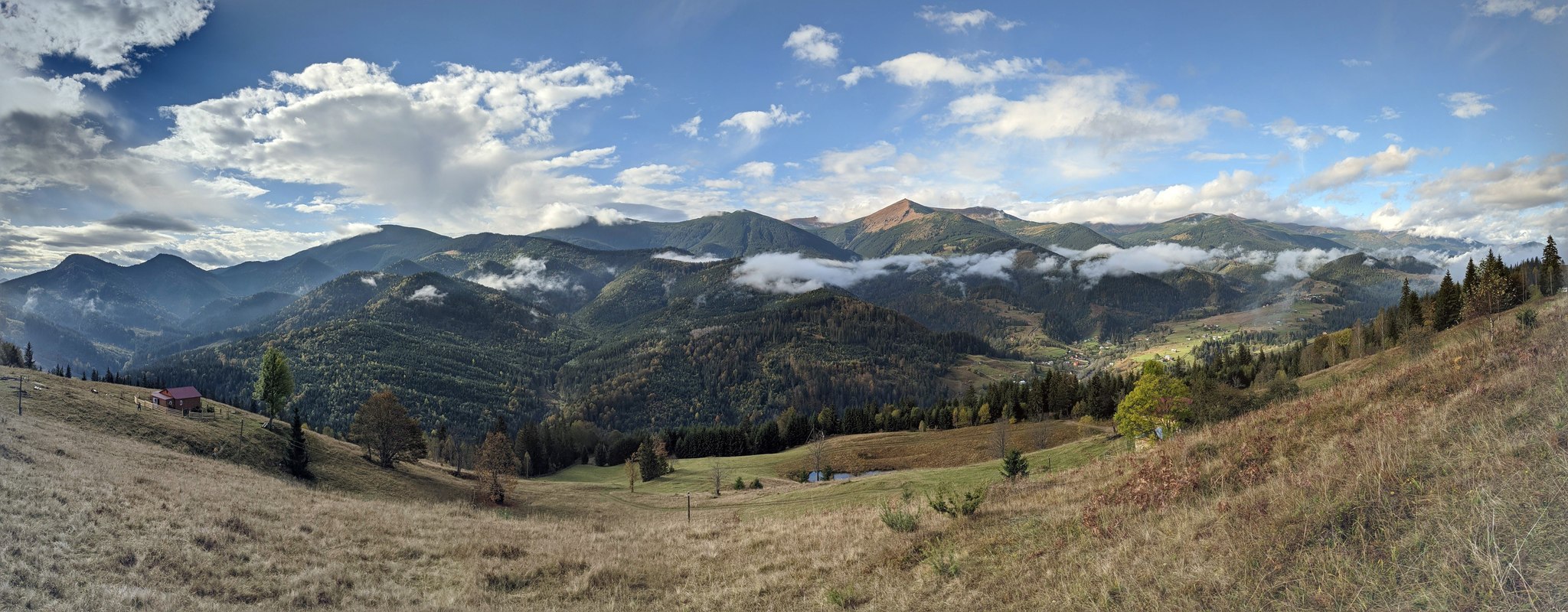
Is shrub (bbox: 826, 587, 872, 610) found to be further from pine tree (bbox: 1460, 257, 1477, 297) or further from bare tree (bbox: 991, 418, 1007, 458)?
pine tree (bbox: 1460, 257, 1477, 297)

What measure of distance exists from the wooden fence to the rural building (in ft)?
1.44

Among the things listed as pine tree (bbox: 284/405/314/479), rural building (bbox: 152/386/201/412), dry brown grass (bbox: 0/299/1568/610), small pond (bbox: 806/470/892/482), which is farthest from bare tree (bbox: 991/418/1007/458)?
rural building (bbox: 152/386/201/412)

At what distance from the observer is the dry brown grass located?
257 inches

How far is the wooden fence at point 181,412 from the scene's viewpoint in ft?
186

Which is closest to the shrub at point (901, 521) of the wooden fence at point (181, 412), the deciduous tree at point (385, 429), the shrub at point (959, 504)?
the shrub at point (959, 504)

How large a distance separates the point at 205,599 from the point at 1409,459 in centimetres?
2126

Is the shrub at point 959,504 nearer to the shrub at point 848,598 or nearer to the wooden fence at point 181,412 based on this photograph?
the shrub at point 848,598

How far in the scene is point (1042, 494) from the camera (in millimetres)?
15625

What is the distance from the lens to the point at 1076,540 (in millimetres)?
10406

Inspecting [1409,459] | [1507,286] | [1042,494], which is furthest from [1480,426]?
[1507,286]

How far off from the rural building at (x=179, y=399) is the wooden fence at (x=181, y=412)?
0.44 m

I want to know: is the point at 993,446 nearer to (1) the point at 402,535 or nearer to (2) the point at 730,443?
(2) the point at 730,443

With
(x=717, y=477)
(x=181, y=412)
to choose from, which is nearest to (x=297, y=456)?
(x=181, y=412)

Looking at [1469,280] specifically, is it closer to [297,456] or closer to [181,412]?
→ [297,456]
